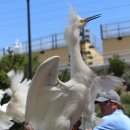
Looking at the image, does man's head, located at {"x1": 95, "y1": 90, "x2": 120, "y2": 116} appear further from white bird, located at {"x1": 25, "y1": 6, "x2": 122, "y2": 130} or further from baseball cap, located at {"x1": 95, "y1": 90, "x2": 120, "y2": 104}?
white bird, located at {"x1": 25, "y1": 6, "x2": 122, "y2": 130}

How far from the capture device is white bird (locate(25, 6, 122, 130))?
4.84m

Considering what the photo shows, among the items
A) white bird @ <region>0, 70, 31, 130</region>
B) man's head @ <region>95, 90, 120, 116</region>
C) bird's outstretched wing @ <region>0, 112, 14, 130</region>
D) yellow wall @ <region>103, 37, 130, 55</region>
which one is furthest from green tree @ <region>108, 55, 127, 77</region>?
man's head @ <region>95, 90, 120, 116</region>

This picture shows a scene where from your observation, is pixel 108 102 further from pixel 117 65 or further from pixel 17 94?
pixel 117 65

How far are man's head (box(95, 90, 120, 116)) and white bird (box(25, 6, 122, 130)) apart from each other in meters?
0.65

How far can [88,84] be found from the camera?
4.97 m

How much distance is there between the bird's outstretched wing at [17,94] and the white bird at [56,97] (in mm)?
1303

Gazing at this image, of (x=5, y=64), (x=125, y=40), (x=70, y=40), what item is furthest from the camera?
(x=125, y=40)

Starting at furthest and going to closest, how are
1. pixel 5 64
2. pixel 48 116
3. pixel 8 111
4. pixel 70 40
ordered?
1. pixel 5 64
2. pixel 8 111
3. pixel 70 40
4. pixel 48 116

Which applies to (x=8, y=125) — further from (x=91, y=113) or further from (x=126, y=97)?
(x=126, y=97)

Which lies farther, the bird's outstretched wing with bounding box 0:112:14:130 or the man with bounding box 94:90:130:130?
the bird's outstretched wing with bounding box 0:112:14:130

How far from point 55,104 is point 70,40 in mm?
730

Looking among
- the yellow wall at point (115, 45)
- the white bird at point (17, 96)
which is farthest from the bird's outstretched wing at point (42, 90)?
the yellow wall at point (115, 45)

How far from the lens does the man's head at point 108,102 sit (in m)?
5.65

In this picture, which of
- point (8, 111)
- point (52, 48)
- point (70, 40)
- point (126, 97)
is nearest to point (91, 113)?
point (70, 40)
